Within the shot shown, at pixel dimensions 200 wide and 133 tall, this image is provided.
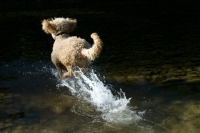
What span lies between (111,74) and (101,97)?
1.38m

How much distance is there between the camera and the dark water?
14.3 ft

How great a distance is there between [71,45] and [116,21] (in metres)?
7.69

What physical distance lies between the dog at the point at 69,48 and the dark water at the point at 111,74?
59 cm

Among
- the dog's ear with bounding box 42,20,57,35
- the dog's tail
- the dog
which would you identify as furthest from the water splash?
the dog's ear with bounding box 42,20,57,35

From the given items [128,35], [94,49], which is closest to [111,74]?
[94,49]

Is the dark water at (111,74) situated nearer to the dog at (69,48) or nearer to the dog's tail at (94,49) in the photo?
the dog at (69,48)

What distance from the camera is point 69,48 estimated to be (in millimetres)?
5383

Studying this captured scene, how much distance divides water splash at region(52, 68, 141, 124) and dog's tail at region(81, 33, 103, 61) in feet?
2.19

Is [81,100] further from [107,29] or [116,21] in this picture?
[116,21]

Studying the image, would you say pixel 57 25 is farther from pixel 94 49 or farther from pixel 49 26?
pixel 94 49

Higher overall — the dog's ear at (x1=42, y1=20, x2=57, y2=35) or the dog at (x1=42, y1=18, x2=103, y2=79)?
the dog's ear at (x1=42, y1=20, x2=57, y2=35)

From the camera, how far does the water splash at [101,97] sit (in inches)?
179

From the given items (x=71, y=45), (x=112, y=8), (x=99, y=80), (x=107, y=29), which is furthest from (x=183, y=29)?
(x=112, y=8)

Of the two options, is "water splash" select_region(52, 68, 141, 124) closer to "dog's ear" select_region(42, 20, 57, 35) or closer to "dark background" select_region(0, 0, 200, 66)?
"dog's ear" select_region(42, 20, 57, 35)
